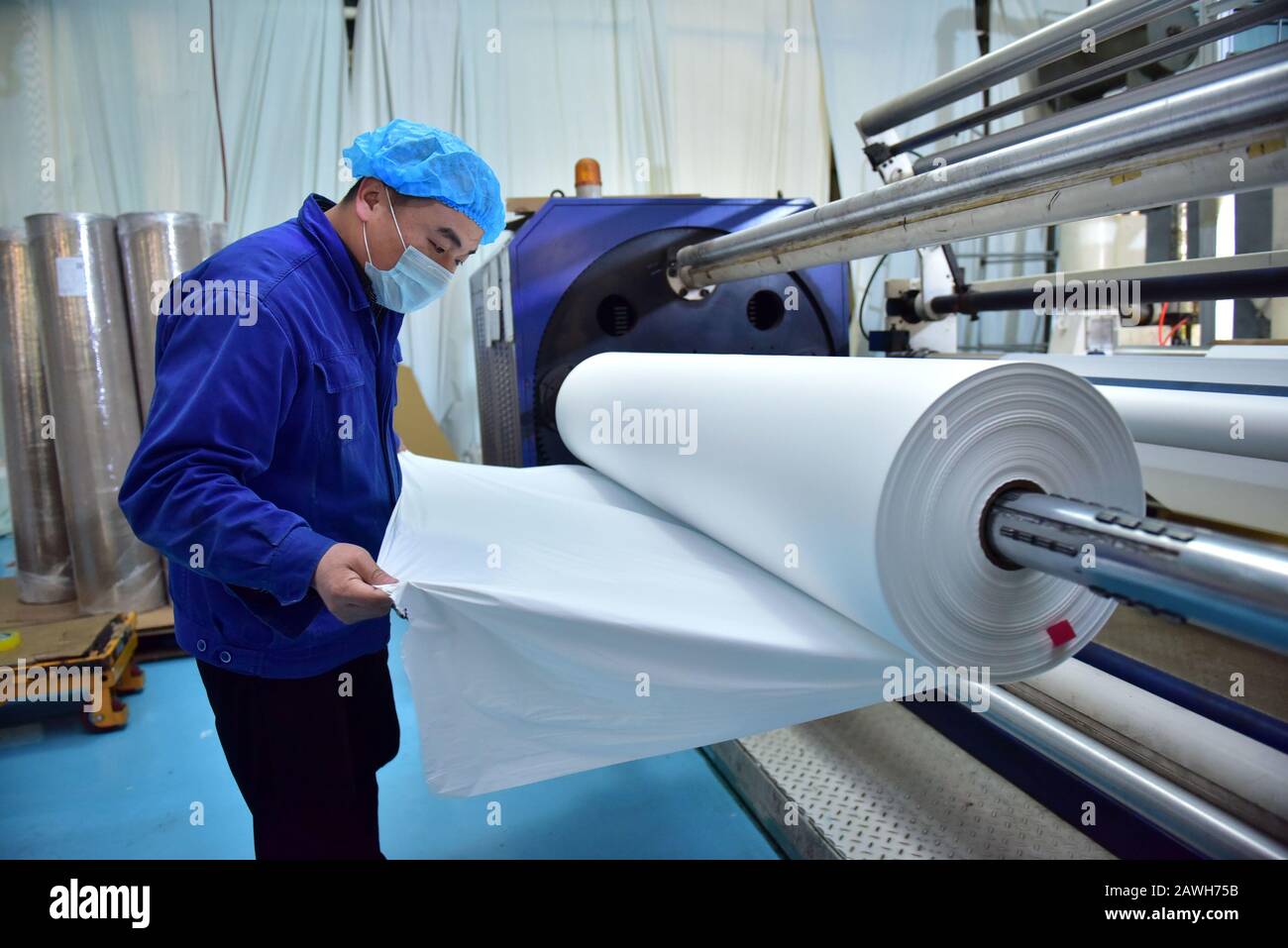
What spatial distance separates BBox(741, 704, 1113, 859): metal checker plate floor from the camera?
4.01 ft

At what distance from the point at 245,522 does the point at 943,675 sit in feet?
2.30

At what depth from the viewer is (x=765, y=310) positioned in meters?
1.82

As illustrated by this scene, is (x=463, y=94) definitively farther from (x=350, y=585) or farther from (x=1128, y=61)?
(x=350, y=585)

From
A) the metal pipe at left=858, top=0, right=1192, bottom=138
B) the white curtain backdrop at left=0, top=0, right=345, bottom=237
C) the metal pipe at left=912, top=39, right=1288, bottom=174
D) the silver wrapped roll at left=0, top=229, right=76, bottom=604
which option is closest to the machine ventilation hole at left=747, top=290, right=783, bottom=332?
the metal pipe at left=912, top=39, right=1288, bottom=174

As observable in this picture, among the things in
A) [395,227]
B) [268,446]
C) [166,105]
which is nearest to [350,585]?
[268,446]

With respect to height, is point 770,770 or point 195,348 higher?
point 195,348

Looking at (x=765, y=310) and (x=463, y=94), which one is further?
(x=463, y=94)

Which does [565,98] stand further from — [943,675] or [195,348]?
[943,675]

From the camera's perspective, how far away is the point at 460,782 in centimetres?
81

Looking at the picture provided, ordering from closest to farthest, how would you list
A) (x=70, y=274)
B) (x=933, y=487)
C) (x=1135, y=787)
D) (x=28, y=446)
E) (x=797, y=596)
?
(x=933, y=487)
(x=797, y=596)
(x=1135, y=787)
(x=70, y=274)
(x=28, y=446)

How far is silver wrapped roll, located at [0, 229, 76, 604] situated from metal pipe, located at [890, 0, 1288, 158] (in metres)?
2.57

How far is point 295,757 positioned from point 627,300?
1.08m
